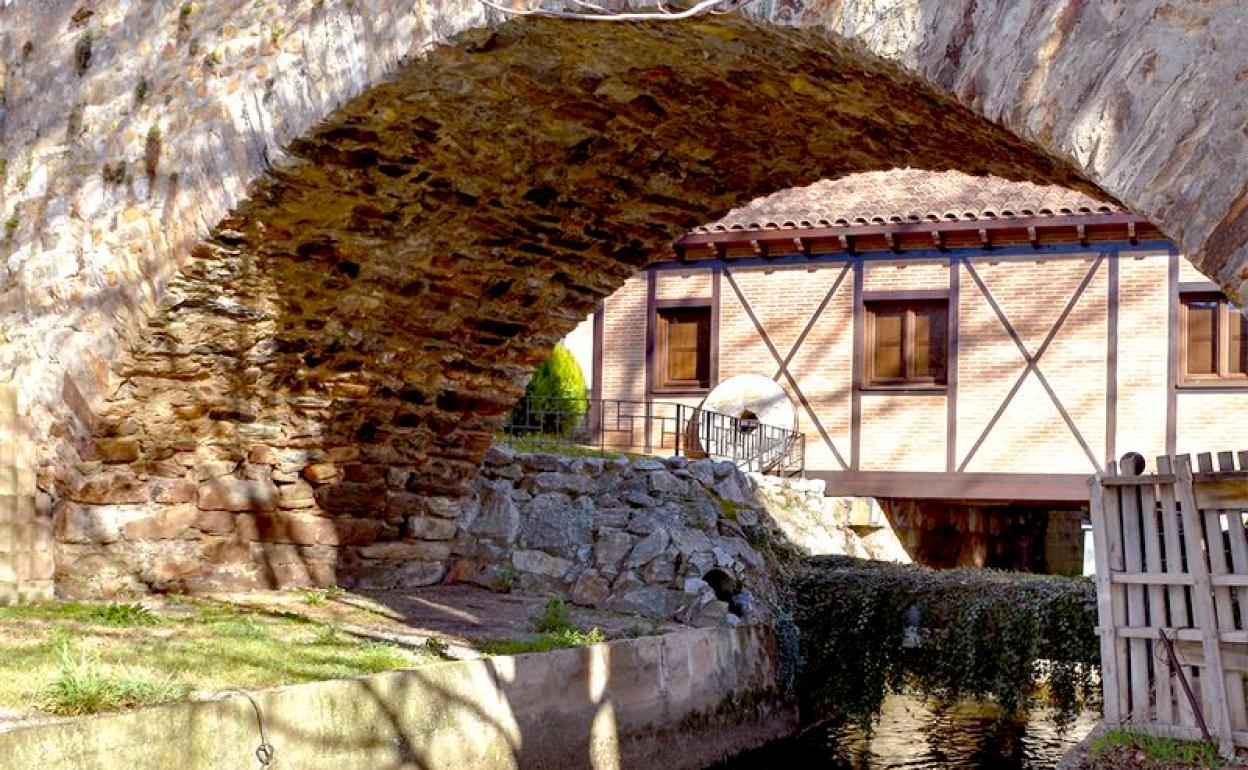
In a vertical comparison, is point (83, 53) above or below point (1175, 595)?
above

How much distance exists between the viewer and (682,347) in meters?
15.6

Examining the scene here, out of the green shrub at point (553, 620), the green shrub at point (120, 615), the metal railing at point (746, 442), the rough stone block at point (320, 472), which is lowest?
the green shrub at point (553, 620)

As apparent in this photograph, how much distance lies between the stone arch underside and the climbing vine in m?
2.62

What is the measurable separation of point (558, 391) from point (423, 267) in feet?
26.6

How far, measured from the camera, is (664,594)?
9.67 m

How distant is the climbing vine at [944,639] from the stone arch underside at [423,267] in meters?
2.62

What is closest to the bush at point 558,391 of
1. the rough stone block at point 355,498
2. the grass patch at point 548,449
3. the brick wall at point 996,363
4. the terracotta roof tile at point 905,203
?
the brick wall at point 996,363

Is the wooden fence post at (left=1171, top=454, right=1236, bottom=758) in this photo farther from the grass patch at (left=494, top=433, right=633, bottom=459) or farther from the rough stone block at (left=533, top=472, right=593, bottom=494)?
the grass patch at (left=494, top=433, right=633, bottom=459)

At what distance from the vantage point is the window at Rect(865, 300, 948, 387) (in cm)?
1447

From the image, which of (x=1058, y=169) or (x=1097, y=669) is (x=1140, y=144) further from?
(x=1097, y=669)

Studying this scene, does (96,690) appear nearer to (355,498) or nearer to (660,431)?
(355,498)

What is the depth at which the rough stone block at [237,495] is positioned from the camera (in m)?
7.93

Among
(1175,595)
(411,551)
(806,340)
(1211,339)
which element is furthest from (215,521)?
(1211,339)

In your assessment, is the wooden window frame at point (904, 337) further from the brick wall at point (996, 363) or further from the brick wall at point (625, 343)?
the brick wall at point (625, 343)
